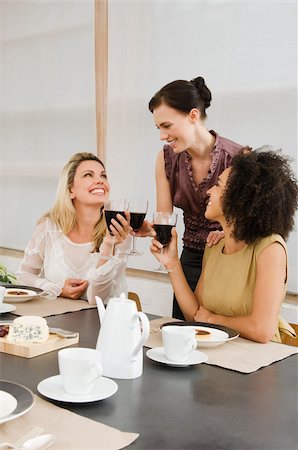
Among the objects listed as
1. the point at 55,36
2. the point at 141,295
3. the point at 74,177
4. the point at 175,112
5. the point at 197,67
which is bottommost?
the point at 141,295

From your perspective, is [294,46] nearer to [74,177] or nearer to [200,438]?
[74,177]

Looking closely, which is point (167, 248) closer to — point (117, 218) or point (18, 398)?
point (117, 218)

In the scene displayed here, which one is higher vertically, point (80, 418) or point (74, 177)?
point (74, 177)

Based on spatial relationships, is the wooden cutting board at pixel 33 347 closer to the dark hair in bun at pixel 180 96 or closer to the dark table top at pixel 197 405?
the dark table top at pixel 197 405

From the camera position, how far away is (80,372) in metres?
1.03

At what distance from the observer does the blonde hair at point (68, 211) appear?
7.93 feet

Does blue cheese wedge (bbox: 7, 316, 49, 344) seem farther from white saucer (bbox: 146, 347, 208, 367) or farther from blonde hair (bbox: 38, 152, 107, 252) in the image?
blonde hair (bbox: 38, 152, 107, 252)

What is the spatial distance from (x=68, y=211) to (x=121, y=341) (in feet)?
4.27

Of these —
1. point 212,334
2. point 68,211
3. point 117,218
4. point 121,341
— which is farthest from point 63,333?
point 68,211

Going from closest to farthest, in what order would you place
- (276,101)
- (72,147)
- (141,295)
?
(276,101)
(141,295)
(72,147)

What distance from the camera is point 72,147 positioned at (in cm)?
389

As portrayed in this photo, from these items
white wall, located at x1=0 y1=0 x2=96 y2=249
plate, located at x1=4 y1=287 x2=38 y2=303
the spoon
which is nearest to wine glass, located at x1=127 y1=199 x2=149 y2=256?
plate, located at x1=4 y1=287 x2=38 y2=303

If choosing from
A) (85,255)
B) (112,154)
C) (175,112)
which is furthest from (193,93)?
(112,154)

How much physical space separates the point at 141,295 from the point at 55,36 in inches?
75.3
